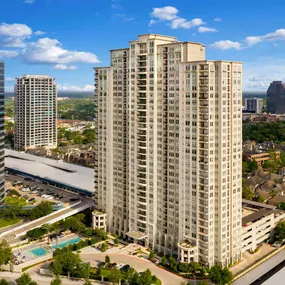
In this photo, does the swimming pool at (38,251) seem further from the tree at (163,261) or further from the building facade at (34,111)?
the building facade at (34,111)

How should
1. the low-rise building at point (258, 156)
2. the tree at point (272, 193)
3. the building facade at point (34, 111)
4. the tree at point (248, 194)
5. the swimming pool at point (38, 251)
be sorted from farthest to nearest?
the building facade at point (34, 111) < the low-rise building at point (258, 156) < the tree at point (272, 193) < the tree at point (248, 194) < the swimming pool at point (38, 251)

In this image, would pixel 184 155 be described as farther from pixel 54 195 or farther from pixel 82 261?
pixel 54 195

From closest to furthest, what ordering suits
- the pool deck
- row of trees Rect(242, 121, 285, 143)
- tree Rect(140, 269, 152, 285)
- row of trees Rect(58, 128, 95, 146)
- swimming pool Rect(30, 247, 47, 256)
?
tree Rect(140, 269, 152, 285), the pool deck, swimming pool Rect(30, 247, 47, 256), row of trees Rect(58, 128, 95, 146), row of trees Rect(242, 121, 285, 143)

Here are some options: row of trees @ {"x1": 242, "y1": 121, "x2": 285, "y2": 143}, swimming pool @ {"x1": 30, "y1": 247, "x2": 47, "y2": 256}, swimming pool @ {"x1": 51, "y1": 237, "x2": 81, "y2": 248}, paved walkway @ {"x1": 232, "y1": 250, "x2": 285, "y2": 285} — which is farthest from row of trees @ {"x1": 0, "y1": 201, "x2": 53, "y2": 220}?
row of trees @ {"x1": 242, "y1": 121, "x2": 285, "y2": 143}

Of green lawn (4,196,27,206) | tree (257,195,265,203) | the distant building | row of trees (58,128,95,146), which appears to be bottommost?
green lawn (4,196,27,206)

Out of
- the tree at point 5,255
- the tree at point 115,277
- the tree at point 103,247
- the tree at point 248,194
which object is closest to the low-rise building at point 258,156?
the tree at point 248,194

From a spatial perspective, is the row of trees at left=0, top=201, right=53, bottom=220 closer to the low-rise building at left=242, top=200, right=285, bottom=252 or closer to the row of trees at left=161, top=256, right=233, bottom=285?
the row of trees at left=161, top=256, right=233, bottom=285

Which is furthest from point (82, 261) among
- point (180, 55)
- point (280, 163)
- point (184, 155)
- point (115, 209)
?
point (280, 163)
